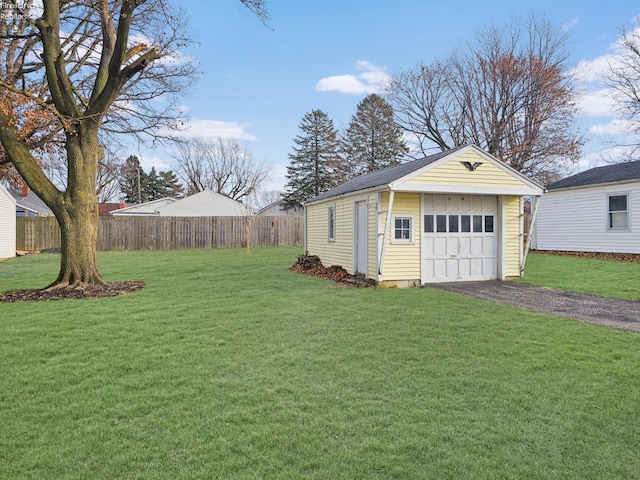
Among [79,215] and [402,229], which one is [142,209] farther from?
[402,229]

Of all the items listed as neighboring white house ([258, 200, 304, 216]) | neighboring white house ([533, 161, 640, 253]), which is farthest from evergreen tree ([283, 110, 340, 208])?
neighboring white house ([533, 161, 640, 253])

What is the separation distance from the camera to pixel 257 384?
411 cm

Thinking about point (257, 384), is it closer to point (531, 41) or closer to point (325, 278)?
point (325, 278)

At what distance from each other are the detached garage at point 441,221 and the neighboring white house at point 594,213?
24.8 feet

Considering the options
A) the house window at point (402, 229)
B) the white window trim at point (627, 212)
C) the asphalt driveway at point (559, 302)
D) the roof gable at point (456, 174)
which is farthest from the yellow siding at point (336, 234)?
the white window trim at point (627, 212)

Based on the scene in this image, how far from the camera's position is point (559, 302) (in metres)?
8.47

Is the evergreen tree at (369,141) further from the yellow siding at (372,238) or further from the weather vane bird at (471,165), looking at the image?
the yellow siding at (372,238)

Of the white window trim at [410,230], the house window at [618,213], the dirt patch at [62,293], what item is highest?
the house window at [618,213]

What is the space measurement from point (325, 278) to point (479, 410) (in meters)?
8.67

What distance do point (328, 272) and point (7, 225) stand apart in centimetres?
1655

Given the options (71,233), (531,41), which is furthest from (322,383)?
(531,41)

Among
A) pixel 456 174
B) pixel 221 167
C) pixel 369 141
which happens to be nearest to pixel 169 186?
pixel 221 167

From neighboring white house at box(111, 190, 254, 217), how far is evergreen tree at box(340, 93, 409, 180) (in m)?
11.8

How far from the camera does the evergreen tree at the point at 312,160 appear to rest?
4056 cm
